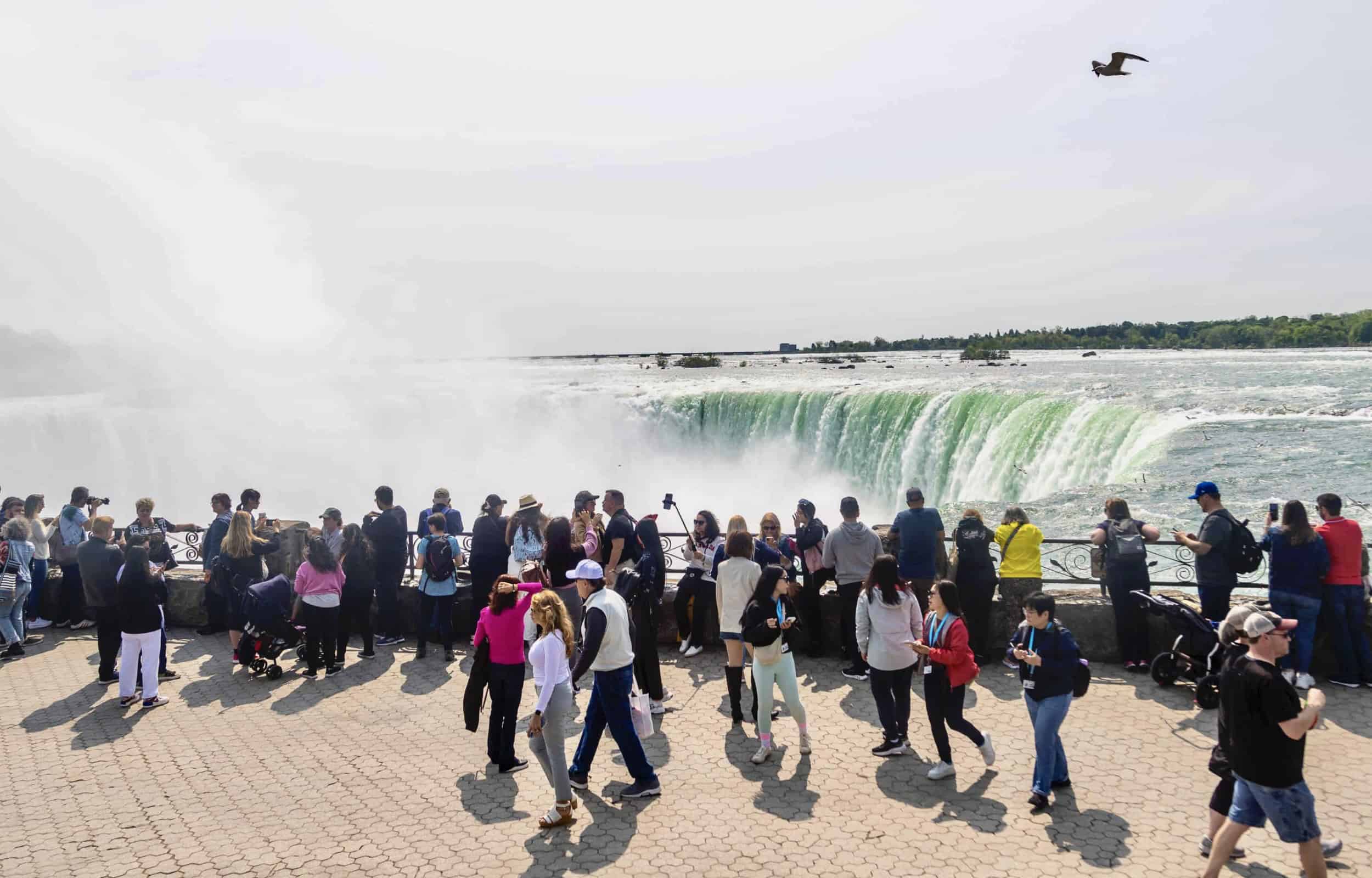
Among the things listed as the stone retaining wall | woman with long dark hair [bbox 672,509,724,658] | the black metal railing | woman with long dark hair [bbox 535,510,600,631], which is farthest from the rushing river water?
woman with long dark hair [bbox 535,510,600,631]

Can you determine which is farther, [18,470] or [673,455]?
[18,470]

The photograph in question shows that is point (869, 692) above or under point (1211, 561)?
under

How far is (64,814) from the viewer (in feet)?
18.8

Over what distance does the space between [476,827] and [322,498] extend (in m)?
31.6

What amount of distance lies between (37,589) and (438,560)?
18.5 ft

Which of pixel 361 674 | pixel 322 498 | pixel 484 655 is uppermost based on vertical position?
pixel 484 655

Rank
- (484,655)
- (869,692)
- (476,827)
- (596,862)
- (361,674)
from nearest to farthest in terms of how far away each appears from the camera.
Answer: (596,862) → (476,827) → (484,655) → (869,692) → (361,674)

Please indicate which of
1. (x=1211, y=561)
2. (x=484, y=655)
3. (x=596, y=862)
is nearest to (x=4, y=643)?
(x=484, y=655)

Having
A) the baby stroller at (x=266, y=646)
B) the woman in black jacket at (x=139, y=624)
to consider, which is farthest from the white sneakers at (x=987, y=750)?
the woman in black jacket at (x=139, y=624)

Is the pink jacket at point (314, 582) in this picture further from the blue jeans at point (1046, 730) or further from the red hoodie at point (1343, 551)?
the red hoodie at point (1343, 551)

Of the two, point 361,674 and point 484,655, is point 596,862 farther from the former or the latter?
point 361,674

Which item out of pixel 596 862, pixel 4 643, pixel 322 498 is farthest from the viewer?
pixel 322 498

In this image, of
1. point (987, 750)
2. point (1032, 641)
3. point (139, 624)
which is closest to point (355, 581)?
point (139, 624)

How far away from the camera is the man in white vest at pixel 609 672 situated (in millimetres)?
5465
